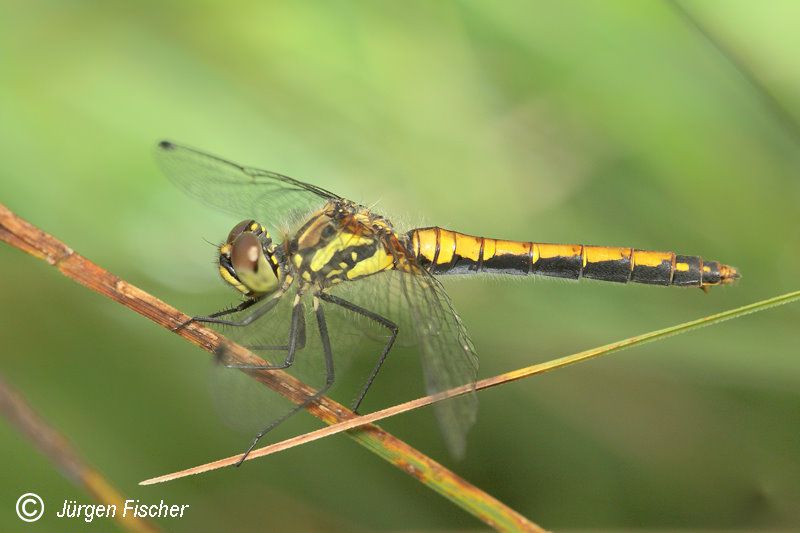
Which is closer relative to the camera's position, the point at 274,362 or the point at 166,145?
the point at 274,362

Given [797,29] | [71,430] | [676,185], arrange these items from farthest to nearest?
[676,185] < [71,430] < [797,29]

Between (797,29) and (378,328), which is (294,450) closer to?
(378,328)

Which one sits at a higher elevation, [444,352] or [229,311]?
[444,352]

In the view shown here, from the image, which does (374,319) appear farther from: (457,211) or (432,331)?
(457,211)

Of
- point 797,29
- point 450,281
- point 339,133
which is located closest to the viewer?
point 797,29

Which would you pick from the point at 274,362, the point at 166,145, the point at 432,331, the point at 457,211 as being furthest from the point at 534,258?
the point at 166,145

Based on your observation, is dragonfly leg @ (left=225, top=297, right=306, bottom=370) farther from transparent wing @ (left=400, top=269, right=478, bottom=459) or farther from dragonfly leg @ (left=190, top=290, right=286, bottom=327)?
transparent wing @ (left=400, top=269, right=478, bottom=459)

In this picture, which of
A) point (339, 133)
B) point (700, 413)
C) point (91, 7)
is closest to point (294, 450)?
point (339, 133)
